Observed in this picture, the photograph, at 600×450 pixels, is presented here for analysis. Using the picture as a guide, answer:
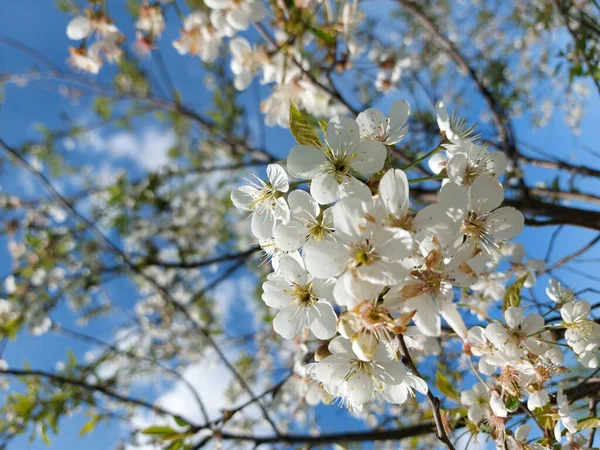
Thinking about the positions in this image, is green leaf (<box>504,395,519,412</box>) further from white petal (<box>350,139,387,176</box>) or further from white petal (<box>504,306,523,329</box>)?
white petal (<box>350,139,387,176</box>)

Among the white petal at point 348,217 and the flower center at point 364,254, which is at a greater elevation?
the white petal at point 348,217

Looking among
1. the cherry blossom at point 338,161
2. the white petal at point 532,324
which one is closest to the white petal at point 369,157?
the cherry blossom at point 338,161

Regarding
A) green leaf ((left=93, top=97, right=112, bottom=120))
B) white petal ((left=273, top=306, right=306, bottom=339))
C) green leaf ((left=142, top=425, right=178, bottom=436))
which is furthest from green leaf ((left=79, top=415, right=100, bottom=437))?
green leaf ((left=93, top=97, right=112, bottom=120))

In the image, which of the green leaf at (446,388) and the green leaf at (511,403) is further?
the green leaf at (446,388)

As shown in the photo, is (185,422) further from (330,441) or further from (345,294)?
(345,294)

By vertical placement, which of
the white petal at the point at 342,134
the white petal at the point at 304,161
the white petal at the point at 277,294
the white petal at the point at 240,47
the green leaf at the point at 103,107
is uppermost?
the green leaf at the point at 103,107

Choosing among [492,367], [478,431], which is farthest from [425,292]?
[478,431]

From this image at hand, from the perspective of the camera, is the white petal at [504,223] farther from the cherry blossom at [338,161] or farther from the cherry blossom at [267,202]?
the cherry blossom at [267,202]

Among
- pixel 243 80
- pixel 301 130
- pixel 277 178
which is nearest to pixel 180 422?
pixel 277 178
